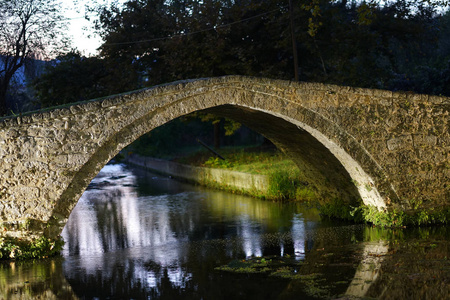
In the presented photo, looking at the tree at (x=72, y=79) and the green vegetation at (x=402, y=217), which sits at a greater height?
Answer: the tree at (x=72, y=79)

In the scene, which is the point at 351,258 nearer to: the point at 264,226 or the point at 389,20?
the point at 264,226

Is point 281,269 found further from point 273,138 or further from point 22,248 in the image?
point 273,138

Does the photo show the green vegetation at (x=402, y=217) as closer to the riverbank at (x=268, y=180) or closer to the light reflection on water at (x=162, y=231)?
the riverbank at (x=268, y=180)

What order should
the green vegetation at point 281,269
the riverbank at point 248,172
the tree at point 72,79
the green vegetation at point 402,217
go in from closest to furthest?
the green vegetation at point 281,269 → the green vegetation at point 402,217 → the riverbank at point 248,172 → the tree at point 72,79

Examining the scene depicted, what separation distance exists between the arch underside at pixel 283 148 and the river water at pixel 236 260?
0.70 meters

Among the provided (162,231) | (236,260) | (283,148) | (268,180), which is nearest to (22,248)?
(236,260)

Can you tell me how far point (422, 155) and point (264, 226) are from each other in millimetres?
3382

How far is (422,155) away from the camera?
33.5 ft

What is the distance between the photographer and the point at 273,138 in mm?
11523

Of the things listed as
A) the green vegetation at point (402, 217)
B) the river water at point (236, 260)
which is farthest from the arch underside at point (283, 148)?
the river water at point (236, 260)

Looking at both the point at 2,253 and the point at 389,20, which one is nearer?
the point at 2,253

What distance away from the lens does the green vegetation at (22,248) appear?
27.1ft

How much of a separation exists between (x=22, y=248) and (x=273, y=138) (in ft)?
17.5

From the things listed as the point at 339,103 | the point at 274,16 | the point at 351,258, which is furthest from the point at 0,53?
the point at 351,258
